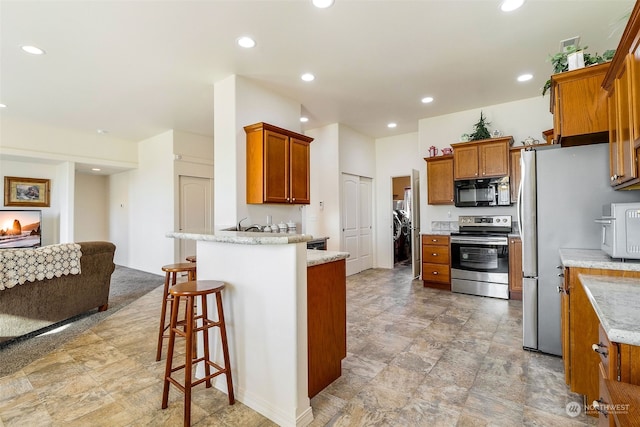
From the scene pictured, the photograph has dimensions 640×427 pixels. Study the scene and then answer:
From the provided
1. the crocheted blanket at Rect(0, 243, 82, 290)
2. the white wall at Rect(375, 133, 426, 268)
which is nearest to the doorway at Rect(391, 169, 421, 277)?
the white wall at Rect(375, 133, 426, 268)

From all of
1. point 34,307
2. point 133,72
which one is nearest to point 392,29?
point 133,72

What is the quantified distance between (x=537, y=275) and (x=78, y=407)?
350 centimetres

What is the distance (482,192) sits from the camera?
4688mm

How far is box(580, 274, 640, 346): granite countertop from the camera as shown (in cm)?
90

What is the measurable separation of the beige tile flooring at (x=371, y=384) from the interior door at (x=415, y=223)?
2295 millimetres

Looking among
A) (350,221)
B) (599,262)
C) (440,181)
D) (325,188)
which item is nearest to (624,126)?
(599,262)

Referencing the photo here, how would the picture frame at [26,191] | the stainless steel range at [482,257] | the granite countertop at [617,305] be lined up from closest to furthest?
the granite countertop at [617,305] → the stainless steel range at [482,257] → the picture frame at [26,191]

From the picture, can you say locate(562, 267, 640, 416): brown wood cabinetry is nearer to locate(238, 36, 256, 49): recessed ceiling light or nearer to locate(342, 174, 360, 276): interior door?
locate(238, 36, 256, 49): recessed ceiling light

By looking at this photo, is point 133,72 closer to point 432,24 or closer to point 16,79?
point 16,79

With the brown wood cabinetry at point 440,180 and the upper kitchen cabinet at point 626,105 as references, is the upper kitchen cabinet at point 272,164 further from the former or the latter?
the upper kitchen cabinet at point 626,105

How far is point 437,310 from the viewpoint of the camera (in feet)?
12.3

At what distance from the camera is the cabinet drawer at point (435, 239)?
4.68m

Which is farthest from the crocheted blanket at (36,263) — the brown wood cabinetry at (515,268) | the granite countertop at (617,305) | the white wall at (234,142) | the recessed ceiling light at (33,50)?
the brown wood cabinetry at (515,268)

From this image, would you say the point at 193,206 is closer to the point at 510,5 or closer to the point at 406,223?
the point at 406,223
